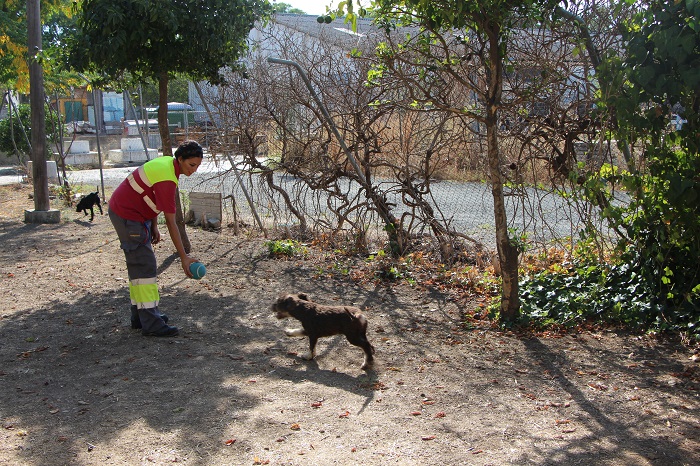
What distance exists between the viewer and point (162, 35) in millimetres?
7750

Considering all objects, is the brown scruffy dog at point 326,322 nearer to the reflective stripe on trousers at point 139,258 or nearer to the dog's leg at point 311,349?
the dog's leg at point 311,349

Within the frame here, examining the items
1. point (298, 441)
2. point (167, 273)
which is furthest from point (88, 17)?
point (298, 441)

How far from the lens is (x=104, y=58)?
7684mm

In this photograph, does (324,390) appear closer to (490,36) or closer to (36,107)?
(490,36)

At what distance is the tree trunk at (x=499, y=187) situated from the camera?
595 centimetres

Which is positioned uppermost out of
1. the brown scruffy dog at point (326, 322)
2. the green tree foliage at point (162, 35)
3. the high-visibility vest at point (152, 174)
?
the green tree foliage at point (162, 35)

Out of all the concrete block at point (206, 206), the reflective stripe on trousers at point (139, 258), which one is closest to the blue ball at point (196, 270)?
the reflective stripe on trousers at point (139, 258)

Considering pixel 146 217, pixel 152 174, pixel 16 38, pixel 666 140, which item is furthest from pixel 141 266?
pixel 16 38

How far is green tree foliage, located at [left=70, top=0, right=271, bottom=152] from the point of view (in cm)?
741

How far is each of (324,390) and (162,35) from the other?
487 centimetres

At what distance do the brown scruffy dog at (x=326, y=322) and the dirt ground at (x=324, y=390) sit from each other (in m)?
0.19

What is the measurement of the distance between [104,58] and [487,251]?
5072 millimetres

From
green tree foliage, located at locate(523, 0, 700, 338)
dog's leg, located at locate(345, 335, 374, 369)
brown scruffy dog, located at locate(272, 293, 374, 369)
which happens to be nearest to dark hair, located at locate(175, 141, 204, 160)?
brown scruffy dog, located at locate(272, 293, 374, 369)

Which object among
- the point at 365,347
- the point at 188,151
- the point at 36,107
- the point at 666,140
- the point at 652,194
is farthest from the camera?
the point at 36,107
